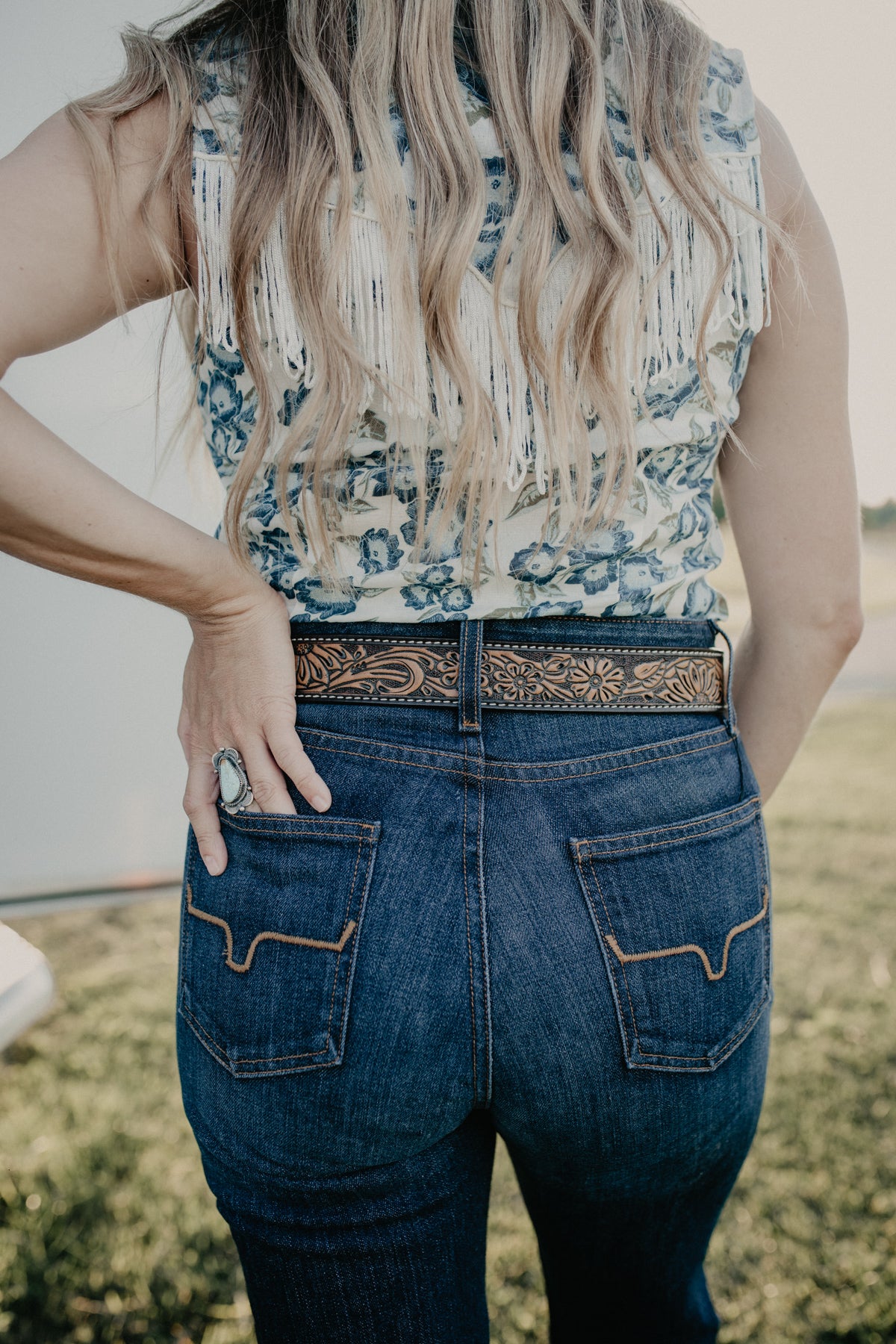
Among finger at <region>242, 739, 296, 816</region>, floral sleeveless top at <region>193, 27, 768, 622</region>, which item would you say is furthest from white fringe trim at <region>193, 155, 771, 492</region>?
finger at <region>242, 739, 296, 816</region>

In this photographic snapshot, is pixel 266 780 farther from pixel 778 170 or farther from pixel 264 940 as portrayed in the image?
pixel 778 170

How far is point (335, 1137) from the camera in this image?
80cm

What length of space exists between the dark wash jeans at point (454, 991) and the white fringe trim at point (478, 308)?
21 cm

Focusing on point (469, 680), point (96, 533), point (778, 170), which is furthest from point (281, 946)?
point (778, 170)

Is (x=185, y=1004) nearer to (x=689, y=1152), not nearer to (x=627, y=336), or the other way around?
(x=689, y=1152)

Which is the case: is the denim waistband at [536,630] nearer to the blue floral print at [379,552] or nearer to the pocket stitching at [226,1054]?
the blue floral print at [379,552]

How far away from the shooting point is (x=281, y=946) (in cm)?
81

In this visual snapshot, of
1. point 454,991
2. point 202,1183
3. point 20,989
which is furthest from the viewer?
point 202,1183

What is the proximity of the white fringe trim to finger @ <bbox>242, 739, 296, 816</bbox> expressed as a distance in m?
0.34

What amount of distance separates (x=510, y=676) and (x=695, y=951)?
0.31m

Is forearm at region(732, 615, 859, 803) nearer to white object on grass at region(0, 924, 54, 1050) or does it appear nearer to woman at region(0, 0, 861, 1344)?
woman at region(0, 0, 861, 1344)

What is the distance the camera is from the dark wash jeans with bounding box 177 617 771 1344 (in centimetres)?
80

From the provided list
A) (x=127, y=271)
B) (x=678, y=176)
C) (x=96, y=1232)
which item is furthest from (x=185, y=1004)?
(x=96, y=1232)

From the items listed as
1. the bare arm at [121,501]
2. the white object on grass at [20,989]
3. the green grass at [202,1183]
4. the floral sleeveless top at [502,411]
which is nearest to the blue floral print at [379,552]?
the floral sleeveless top at [502,411]
